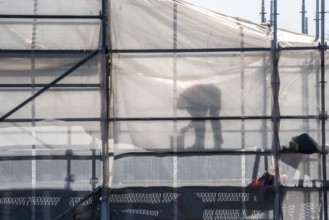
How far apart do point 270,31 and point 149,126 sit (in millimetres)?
1885

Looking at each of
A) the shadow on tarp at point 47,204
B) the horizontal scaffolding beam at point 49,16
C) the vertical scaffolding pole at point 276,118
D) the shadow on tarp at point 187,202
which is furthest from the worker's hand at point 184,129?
the horizontal scaffolding beam at point 49,16

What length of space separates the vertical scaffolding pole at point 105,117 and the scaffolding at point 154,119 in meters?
0.01

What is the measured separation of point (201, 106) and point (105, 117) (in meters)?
1.15

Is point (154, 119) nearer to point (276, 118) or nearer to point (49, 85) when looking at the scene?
point (49, 85)

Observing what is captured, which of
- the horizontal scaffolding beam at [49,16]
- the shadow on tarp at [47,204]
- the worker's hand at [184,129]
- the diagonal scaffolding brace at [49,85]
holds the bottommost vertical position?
the shadow on tarp at [47,204]

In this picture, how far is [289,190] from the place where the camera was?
1028cm

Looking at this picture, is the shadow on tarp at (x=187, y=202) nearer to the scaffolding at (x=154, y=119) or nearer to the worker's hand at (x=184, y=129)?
the scaffolding at (x=154, y=119)

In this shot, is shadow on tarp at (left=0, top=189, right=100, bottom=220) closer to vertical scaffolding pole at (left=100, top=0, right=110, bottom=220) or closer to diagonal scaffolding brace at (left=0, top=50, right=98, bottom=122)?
vertical scaffolding pole at (left=100, top=0, right=110, bottom=220)

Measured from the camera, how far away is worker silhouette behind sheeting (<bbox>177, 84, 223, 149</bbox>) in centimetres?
1027

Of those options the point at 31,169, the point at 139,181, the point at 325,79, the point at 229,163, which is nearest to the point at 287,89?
the point at 325,79

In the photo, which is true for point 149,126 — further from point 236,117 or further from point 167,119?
point 236,117

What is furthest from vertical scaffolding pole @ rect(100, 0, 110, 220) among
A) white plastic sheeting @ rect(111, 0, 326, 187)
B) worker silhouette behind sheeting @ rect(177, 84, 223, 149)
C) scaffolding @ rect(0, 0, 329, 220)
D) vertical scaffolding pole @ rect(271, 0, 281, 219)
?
vertical scaffolding pole @ rect(271, 0, 281, 219)

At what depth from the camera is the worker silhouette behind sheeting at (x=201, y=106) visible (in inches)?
404

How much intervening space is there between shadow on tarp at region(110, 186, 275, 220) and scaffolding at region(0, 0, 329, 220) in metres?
0.01
